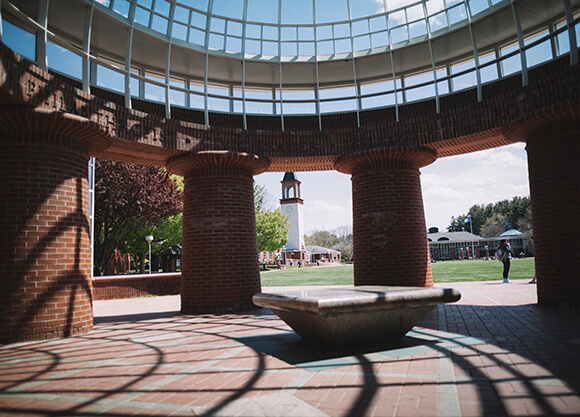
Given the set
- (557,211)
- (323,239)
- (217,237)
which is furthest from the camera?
(323,239)

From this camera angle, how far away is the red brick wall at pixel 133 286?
15.3 meters

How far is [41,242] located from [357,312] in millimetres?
5567

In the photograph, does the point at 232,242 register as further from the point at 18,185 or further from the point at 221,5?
the point at 221,5

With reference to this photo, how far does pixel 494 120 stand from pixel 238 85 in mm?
7009

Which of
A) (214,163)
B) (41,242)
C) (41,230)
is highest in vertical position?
(214,163)

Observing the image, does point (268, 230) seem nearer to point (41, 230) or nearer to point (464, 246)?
point (41, 230)

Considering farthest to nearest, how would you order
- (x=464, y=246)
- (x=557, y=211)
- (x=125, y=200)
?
(x=464, y=246) < (x=125, y=200) < (x=557, y=211)

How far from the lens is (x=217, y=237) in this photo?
967cm

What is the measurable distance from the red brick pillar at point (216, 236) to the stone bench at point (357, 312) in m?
4.17

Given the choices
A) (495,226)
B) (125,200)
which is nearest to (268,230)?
(125,200)

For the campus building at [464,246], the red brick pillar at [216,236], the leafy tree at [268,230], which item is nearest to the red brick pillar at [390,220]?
the red brick pillar at [216,236]

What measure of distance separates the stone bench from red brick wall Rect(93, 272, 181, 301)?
39.7 ft

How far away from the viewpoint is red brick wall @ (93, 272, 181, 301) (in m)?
15.3

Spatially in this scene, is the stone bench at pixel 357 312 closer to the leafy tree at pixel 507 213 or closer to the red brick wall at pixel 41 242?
the red brick wall at pixel 41 242
